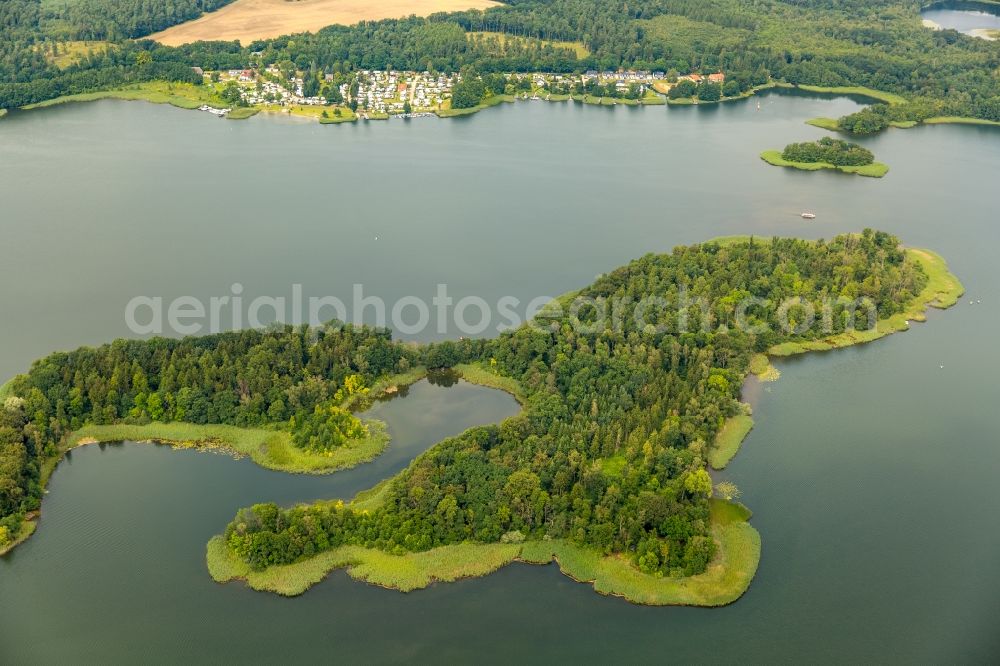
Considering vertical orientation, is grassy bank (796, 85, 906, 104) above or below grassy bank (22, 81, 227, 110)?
below

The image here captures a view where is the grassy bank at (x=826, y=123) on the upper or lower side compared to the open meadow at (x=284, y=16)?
lower

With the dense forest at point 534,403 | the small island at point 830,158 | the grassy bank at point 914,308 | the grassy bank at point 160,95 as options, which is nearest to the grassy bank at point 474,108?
the grassy bank at point 160,95

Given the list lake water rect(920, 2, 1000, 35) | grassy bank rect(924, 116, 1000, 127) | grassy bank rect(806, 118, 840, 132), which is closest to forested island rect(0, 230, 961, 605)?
grassy bank rect(806, 118, 840, 132)

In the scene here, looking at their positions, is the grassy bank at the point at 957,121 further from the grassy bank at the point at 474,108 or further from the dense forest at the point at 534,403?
the grassy bank at the point at 474,108

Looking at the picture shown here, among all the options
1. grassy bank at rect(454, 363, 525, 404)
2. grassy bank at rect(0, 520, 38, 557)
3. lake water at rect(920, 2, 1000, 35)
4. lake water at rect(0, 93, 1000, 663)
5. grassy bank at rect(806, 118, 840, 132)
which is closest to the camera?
lake water at rect(0, 93, 1000, 663)

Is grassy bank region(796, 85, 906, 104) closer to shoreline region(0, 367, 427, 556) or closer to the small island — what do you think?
the small island

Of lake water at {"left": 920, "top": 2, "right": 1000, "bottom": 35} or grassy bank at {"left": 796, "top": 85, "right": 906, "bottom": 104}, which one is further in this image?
lake water at {"left": 920, "top": 2, "right": 1000, "bottom": 35}
